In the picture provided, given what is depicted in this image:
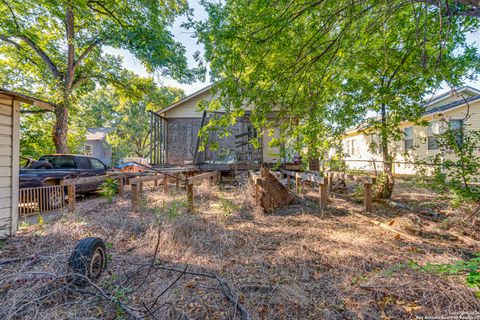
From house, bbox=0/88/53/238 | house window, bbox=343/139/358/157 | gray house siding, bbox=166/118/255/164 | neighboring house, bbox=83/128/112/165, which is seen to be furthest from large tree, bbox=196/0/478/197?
Result: neighboring house, bbox=83/128/112/165

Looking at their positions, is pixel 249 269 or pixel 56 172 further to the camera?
pixel 56 172

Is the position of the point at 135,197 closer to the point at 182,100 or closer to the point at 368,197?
the point at 368,197

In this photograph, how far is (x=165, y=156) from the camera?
44.1 ft

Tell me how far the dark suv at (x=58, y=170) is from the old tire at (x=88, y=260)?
5.66 m

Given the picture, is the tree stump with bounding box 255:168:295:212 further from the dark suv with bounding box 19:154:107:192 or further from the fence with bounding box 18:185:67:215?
the dark suv with bounding box 19:154:107:192

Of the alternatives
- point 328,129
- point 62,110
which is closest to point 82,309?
point 328,129

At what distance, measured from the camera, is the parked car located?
250 inches

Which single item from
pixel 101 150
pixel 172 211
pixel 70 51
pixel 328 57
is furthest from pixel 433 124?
pixel 101 150

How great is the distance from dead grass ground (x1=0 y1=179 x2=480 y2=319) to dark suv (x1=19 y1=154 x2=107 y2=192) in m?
2.66

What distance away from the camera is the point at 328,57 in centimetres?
510

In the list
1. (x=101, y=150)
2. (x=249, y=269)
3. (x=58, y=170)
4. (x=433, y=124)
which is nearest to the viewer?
(x=249, y=269)

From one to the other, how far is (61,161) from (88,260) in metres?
7.53

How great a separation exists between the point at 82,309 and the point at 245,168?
858 cm

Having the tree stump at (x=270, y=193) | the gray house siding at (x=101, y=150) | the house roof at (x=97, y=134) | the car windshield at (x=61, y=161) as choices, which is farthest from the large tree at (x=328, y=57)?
the house roof at (x=97, y=134)
